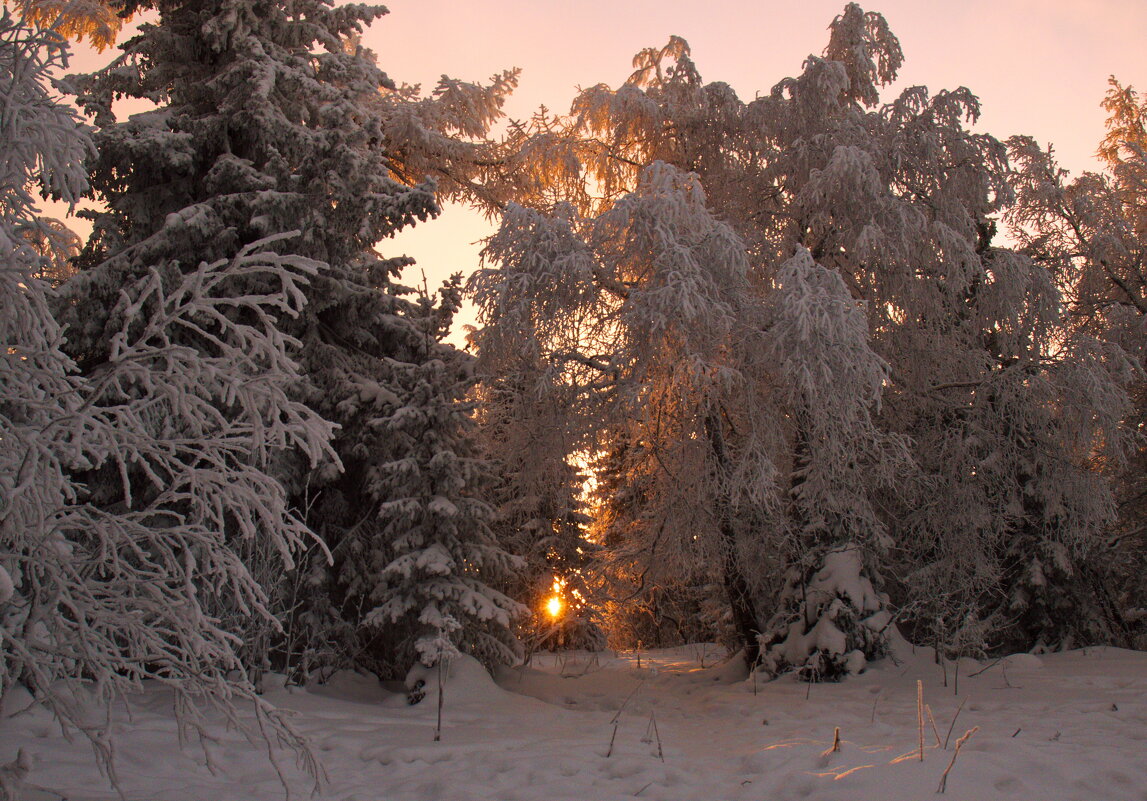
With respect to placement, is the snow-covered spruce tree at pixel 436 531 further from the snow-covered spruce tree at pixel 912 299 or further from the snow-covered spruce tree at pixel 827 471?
the snow-covered spruce tree at pixel 827 471

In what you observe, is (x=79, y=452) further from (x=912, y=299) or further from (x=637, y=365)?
(x=912, y=299)

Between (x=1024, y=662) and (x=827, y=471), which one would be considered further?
(x=1024, y=662)

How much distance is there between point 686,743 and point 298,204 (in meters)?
6.70

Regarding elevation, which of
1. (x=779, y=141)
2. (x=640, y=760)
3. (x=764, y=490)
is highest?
(x=779, y=141)

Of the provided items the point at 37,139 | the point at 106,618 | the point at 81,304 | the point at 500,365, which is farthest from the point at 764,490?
the point at 81,304

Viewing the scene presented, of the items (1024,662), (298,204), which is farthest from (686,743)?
(298,204)

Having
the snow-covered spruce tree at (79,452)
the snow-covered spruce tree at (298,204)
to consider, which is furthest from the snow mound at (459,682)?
the snow-covered spruce tree at (79,452)

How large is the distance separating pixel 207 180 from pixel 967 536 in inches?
389

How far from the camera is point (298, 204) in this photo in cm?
857

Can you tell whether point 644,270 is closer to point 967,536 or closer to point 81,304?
point 967,536

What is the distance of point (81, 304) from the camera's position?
25.3ft

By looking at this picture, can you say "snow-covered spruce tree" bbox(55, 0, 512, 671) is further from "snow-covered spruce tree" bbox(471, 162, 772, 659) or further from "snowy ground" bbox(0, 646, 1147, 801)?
"snowy ground" bbox(0, 646, 1147, 801)

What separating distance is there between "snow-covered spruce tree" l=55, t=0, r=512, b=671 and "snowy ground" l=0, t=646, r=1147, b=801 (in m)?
1.74

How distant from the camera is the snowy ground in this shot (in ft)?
16.0
